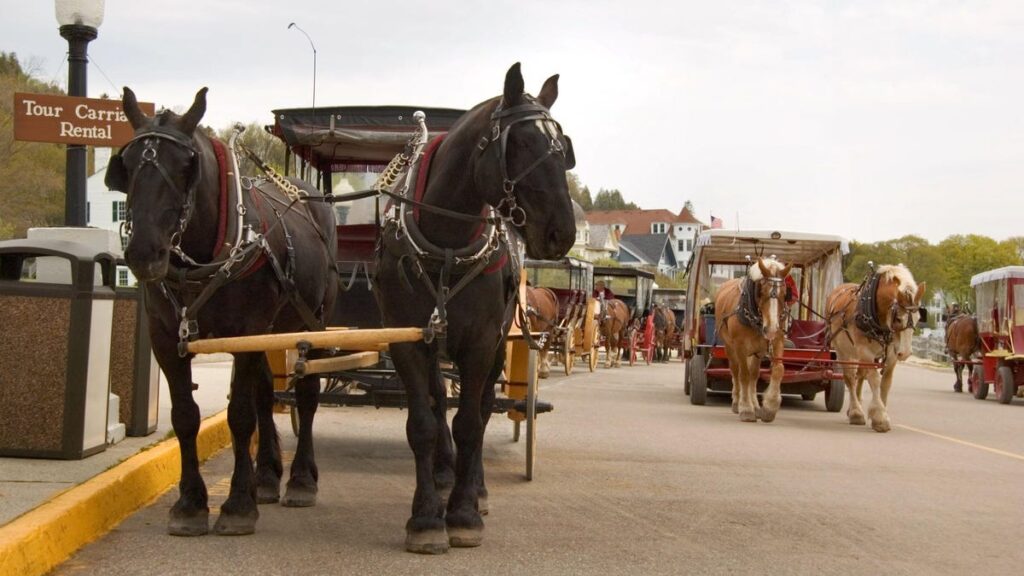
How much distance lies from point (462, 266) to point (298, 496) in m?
2.14

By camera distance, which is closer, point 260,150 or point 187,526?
point 187,526

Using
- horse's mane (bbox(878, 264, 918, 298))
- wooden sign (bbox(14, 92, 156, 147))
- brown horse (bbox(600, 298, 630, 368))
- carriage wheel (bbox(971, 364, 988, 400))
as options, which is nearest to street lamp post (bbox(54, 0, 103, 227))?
wooden sign (bbox(14, 92, 156, 147))

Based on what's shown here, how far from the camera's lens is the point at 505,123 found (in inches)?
235

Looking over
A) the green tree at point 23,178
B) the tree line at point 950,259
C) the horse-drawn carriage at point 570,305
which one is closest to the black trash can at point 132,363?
the horse-drawn carriage at point 570,305

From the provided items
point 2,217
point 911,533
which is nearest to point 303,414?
point 911,533

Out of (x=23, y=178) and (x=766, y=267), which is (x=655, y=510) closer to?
(x=766, y=267)

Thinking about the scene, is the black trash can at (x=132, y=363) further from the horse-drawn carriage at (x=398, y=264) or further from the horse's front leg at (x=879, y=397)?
the horse's front leg at (x=879, y=397)

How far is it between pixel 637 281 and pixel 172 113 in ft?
117

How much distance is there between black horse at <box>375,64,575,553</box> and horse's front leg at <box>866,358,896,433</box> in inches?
365

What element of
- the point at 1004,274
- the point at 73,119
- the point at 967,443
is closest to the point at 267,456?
the point at 73,119

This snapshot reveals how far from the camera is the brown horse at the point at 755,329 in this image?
14734 millimetres

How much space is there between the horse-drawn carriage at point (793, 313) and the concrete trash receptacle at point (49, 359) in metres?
10.4

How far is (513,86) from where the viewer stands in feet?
19.7

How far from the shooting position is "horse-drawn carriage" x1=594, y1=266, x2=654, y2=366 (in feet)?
119
